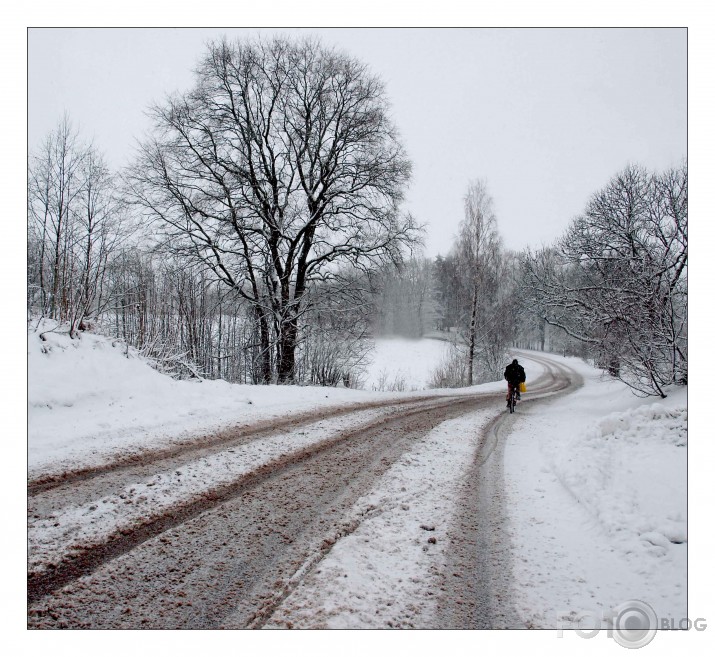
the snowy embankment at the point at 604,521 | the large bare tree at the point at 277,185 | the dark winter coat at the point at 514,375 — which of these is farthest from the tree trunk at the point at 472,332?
the snowy embankment at the point at 604,521

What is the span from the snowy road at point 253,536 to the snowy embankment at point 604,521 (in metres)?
0.24

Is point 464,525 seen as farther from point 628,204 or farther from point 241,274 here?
point 241,274

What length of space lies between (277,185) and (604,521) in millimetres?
13068

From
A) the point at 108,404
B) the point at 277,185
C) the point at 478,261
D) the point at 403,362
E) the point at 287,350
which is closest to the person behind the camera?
the point at 108,404

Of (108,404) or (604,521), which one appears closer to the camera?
(604,521)

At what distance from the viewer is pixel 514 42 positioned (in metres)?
4.29

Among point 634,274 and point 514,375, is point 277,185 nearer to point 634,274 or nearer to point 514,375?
point 514,375

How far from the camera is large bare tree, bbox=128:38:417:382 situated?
12219 mm

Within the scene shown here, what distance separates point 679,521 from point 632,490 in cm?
70

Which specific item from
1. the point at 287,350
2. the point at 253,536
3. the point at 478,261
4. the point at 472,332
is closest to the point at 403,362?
the point at 472,332

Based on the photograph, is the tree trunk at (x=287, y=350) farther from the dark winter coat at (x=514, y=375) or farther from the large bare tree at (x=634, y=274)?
the large bare tree at (x=634, y=274)

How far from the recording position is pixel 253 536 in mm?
3066

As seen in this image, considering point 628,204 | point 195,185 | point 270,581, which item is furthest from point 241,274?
point 270,581
